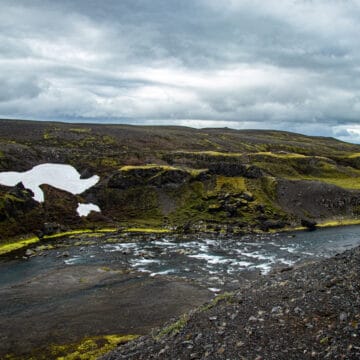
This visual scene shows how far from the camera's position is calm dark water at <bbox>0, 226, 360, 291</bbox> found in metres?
59.9

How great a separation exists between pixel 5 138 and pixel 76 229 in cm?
8777

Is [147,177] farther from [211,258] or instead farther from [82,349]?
[82,349]

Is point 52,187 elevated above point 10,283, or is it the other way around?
point 52,187

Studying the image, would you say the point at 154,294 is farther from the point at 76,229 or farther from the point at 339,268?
the point at 76,229

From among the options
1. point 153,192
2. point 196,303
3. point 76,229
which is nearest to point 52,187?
point 76,229

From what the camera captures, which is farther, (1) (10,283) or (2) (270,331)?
(1) (10,283)

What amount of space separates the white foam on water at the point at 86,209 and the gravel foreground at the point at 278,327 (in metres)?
74.6

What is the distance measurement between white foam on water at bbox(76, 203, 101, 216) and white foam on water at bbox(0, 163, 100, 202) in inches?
282

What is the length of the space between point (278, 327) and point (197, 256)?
157ft

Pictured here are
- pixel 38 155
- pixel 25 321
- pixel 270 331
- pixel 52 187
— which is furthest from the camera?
pixel 38 155

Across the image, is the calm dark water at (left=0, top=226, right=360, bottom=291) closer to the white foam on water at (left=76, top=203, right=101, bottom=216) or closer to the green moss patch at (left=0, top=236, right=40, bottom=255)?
the green moss patch at (left=0, top=236, right=40, bottom=255)

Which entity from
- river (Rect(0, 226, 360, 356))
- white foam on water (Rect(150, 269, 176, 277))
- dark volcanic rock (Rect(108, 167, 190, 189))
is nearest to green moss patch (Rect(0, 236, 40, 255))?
river (Rect(0, 226, 360, 356))

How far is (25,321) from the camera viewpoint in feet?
136

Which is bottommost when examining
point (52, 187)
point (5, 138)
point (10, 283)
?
point (10, 283)
